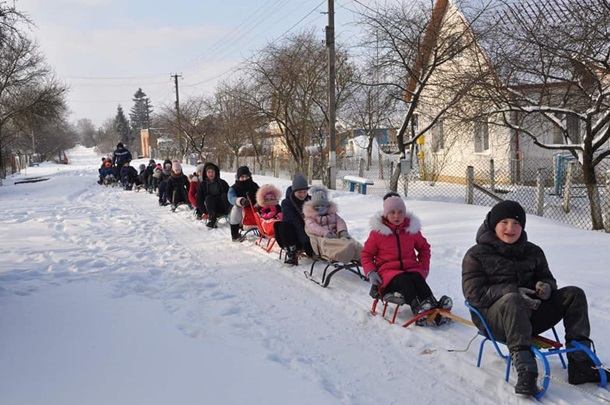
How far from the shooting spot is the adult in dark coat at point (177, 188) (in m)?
14.6

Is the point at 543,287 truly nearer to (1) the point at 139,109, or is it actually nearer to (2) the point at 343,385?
(2) the point at 343,385

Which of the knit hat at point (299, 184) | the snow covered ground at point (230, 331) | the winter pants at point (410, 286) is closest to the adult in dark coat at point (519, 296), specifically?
the snow covered ground at point (230, 331)

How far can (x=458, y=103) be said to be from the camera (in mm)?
11891

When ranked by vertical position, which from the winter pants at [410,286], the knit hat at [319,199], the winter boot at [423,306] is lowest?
the winter boot at [423,306]

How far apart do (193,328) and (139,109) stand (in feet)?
416

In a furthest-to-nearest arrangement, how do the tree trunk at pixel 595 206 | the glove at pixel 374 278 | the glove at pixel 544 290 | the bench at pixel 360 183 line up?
the bench at pixel 360 183, the tree trunk at pixel 595 206, the glove at pixel 374 278, the glove at pixel 544 290

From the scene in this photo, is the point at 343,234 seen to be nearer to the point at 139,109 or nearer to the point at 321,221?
the point at 321,221

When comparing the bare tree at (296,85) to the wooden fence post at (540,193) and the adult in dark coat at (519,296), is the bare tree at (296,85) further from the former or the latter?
the adult in dark coat at (519,296)

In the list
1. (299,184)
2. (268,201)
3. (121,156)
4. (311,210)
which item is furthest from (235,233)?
(121,156)

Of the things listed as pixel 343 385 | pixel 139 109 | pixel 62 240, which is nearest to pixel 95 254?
pixel 62 240

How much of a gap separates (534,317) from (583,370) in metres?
0.49

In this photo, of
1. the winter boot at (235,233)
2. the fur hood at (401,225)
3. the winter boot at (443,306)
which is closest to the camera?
the winter boot at (443,306)

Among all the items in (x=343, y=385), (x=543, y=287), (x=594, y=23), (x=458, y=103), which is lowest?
(x=343, y=385)

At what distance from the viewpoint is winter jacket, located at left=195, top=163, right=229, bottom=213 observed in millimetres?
11571
